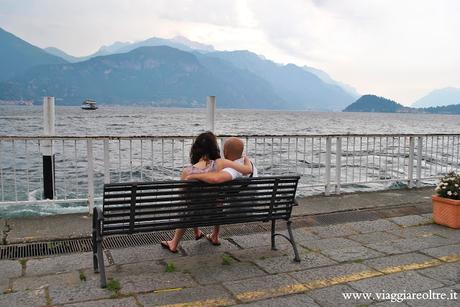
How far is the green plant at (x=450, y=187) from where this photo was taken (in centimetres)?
602

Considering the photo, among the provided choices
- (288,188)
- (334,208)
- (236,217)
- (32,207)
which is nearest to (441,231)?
(334,208)

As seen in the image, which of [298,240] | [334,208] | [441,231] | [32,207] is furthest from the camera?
[32,207]

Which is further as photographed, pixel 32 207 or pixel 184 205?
pixel 32 207

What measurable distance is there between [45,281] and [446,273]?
11.9 feet

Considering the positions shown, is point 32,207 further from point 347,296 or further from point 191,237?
point 347,296

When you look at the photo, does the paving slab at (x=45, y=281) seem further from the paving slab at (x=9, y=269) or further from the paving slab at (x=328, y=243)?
the paving slab at (x=328, y=243)

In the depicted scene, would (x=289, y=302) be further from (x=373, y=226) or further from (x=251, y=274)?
(x=373, y=226)

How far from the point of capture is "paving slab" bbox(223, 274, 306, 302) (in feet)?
12.2

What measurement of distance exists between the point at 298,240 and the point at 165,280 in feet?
6.37

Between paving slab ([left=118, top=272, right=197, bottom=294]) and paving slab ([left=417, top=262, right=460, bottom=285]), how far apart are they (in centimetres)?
219

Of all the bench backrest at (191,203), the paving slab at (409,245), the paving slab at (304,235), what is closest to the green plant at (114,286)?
the bench backrest at (191,203)

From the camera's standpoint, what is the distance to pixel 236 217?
454 cm

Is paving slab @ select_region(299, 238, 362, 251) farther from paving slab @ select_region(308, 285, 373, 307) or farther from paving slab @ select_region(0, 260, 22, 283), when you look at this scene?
paving slab @ select_region(0, 260, 22, 283)

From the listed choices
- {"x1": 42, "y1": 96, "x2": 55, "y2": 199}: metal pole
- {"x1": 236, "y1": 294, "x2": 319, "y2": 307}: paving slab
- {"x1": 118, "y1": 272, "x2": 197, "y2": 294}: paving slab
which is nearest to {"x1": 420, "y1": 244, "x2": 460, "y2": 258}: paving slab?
{"x1": 236, "y1": 294, "x2": 319, "y2": 307}: paving slab
